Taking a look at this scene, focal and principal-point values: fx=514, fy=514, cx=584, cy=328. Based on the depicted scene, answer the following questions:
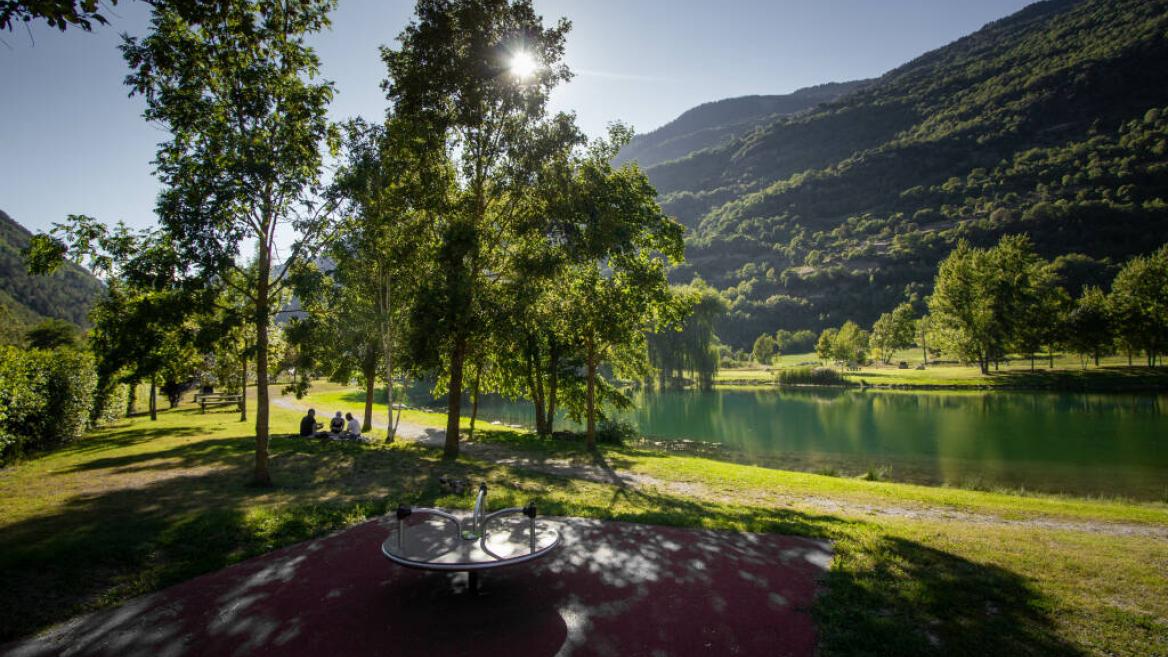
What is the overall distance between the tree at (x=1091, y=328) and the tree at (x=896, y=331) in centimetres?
2190

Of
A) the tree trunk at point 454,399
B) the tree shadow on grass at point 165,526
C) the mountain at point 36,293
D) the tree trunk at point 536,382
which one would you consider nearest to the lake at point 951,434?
the tree trunk at point 536,382

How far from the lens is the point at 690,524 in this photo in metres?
9.91

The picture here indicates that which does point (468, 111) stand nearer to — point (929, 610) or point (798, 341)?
point (929, 610)

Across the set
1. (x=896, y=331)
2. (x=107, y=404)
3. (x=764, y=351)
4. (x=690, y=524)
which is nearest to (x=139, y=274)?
(x=690, y=524)

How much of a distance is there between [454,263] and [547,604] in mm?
12073

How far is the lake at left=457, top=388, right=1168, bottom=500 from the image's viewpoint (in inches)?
871

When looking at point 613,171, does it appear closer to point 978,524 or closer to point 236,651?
point 978,524

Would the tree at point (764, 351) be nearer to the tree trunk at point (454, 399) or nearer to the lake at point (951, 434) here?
the lake at point (951, 434)

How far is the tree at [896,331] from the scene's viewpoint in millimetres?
83750

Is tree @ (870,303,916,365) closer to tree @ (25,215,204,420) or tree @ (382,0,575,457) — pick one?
tree @ (382,0,575,457)

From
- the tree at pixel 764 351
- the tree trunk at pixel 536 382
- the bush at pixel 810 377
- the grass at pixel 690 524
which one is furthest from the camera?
the tree at pixel 764 351

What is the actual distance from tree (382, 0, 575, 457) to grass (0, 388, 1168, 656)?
191 inches

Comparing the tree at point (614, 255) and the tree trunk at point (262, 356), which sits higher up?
the tree at point (614, 255)

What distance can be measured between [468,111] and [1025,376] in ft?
235
